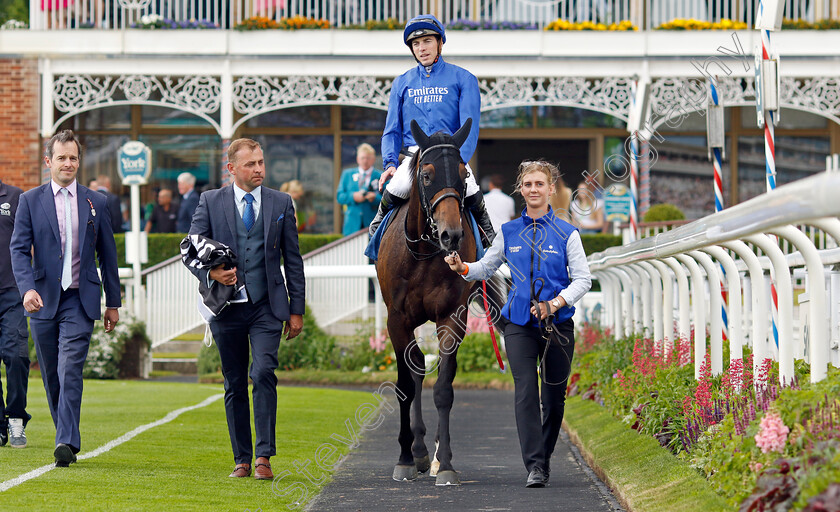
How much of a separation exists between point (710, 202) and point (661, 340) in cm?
1573

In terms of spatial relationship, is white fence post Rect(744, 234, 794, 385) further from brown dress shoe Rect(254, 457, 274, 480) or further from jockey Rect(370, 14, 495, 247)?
brown dress shoe Rect(254, 457, 274, 480)

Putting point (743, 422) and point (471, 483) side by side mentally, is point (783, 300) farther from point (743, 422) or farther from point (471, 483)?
point (471, 483)

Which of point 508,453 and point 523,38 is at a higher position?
point 523,38

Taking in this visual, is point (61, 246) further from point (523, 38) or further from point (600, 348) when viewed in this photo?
point (523, 38)

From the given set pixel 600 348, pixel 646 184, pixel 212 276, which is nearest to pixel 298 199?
pixel 646 184

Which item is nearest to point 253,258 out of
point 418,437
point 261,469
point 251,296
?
point 251,296

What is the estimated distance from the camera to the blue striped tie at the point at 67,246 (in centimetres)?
773

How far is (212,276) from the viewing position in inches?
278

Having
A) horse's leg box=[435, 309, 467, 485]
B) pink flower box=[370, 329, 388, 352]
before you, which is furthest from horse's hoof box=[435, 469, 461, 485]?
pink flower box=[370, 329, 388, 352]

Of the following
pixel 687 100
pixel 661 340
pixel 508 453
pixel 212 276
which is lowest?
pixel 508 453

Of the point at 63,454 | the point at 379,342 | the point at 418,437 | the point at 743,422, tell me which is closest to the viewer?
the point at 743,422

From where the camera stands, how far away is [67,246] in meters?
7.86

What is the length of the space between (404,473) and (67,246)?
2.49m

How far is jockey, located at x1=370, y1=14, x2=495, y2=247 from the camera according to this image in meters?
7.99
